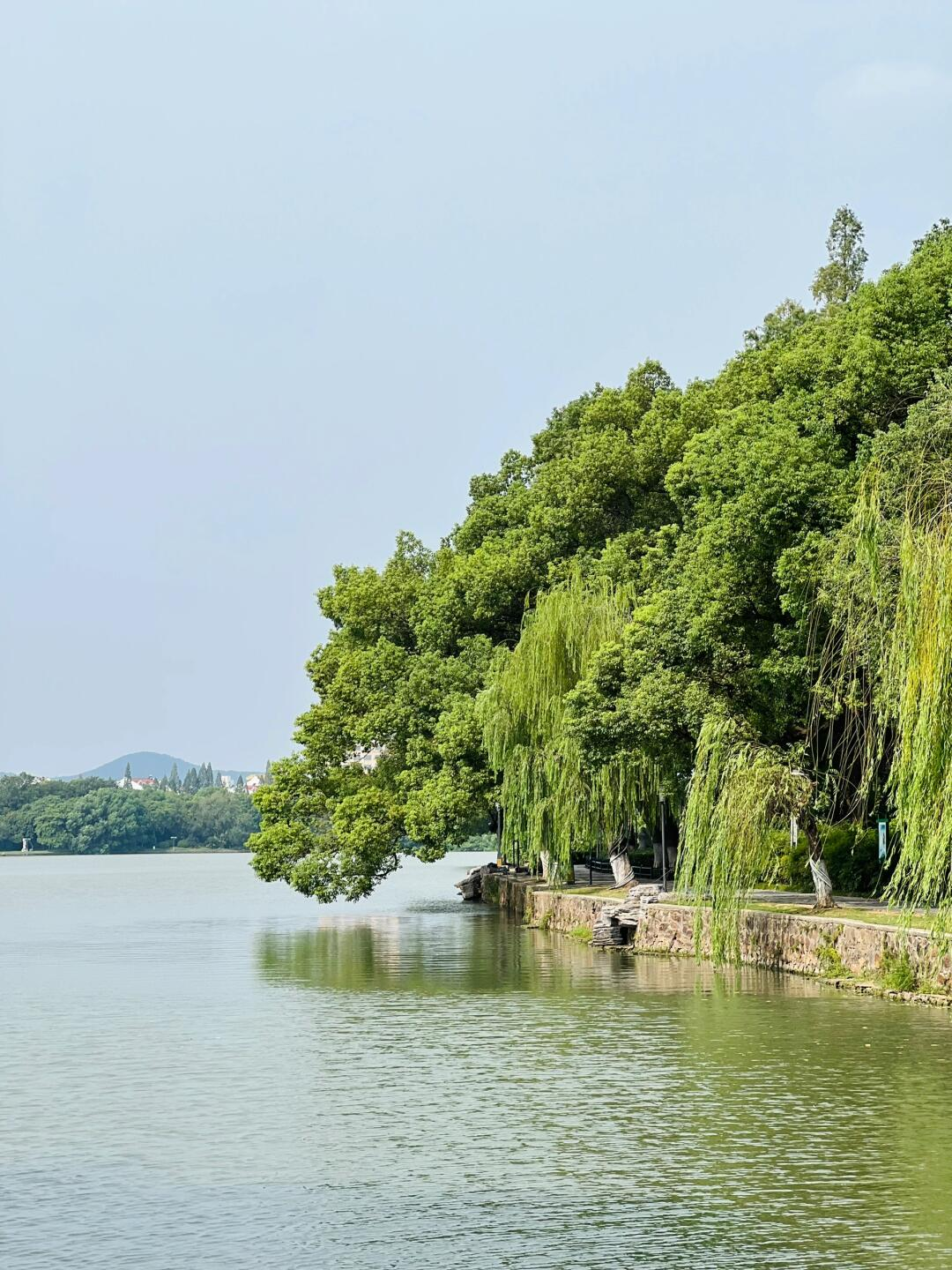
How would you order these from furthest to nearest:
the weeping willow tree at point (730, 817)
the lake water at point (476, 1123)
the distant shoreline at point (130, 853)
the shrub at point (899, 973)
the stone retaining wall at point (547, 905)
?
the distant shoreline at point (130, 853), the stone retaining wall at point (547, 905), the weeping willow tree at point (730, 817), the shrub at point (899, 973), the lake water at point (476, 1123)

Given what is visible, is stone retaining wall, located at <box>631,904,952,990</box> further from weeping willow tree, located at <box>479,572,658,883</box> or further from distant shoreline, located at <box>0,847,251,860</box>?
distant shoreline, located at <box>0,847,251,860</box>

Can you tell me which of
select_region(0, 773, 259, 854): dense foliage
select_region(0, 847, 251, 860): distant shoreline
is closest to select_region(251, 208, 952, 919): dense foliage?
select_region(0, 773, 259, 854): dense foliage

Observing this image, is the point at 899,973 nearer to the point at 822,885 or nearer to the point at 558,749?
the point at 822,885

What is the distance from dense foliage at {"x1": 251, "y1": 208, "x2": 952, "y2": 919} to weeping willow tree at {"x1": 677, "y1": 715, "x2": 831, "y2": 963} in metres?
0.06

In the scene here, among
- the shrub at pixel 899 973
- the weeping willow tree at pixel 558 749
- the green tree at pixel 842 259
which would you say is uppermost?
the green tree at pixel 842 259

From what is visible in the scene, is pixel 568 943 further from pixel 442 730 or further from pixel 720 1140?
pixel 720 1140

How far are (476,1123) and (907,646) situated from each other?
8.32m

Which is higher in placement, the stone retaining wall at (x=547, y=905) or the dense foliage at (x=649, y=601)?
the dense foliage at (x=649, y=601)

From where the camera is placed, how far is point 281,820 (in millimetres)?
53250

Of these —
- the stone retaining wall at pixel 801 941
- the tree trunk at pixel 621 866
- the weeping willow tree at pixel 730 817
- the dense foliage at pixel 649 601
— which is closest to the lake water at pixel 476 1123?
the stone retaining wall at pixel 801 941

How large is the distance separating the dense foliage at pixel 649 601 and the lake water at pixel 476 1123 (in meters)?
5.30

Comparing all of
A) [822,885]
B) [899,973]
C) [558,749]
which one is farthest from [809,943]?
[558,749]

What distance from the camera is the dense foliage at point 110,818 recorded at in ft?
573

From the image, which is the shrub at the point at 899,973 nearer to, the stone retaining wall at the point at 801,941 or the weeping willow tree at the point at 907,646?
the stone retaining wall at the point at 801,941
